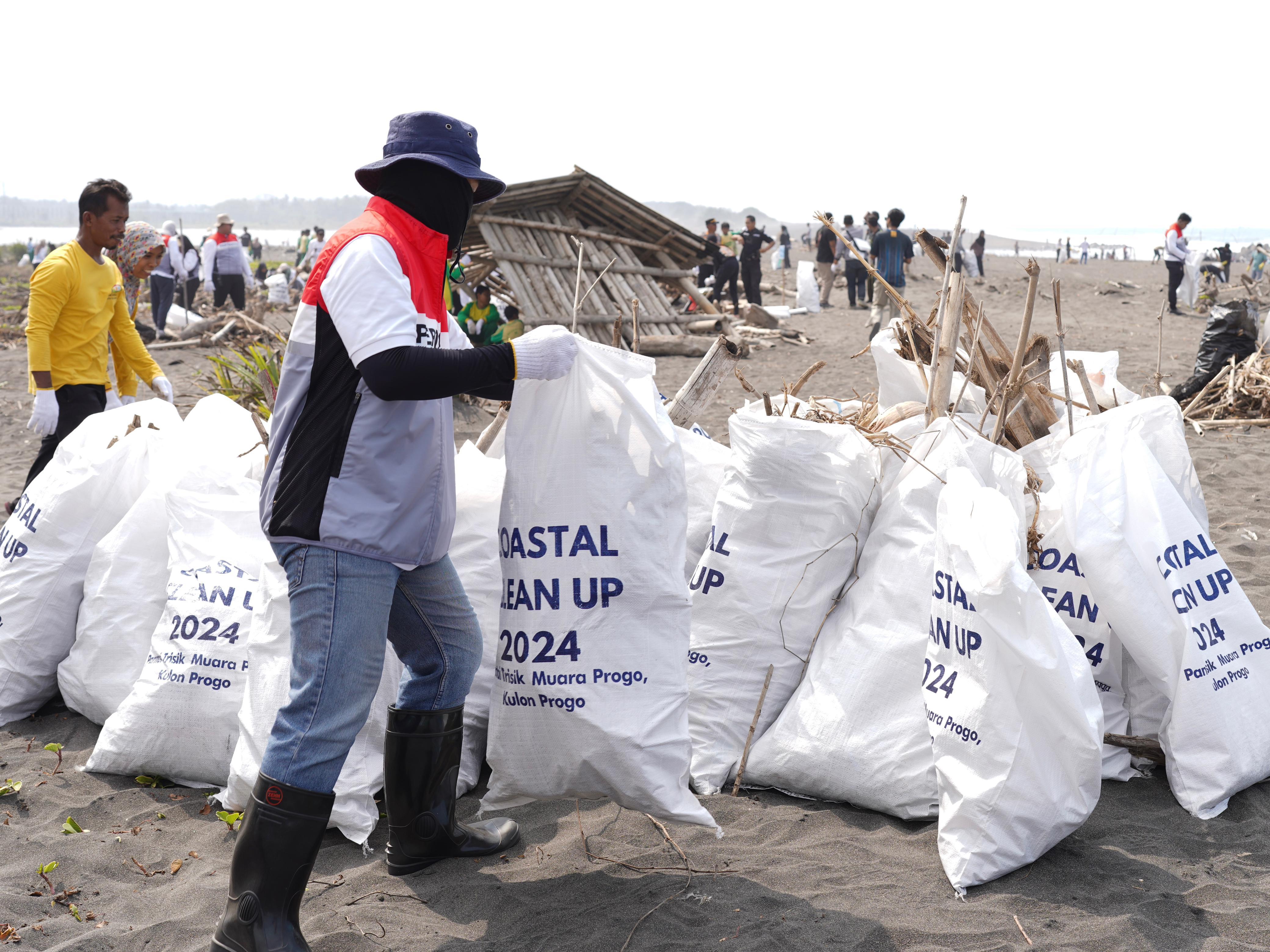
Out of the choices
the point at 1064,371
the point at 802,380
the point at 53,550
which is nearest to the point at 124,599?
the point at 53,550

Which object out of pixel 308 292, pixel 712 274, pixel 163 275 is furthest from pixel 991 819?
pixel 712 274

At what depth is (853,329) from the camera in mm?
13547

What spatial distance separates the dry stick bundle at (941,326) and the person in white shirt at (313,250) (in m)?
14.7

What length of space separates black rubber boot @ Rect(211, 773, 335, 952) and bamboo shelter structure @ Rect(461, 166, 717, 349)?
8.44 m

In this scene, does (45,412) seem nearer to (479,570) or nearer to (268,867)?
(479,570)

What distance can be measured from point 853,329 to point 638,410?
11974 mm

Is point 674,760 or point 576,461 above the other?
point 576,461

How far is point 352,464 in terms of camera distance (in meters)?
1.72

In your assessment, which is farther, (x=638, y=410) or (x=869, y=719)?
(x=869, y=719)

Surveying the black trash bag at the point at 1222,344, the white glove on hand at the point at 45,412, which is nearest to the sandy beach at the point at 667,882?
the white glove on hand at the point at 45,412

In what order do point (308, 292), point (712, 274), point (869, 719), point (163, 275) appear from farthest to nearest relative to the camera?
point (712, 274) < point (163, 275) < point (869, 719) < point (308, 292)

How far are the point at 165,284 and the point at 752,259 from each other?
8.00 metres

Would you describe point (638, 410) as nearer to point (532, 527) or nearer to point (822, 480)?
point (532, 527)

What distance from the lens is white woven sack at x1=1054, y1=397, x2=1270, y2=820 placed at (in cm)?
227
